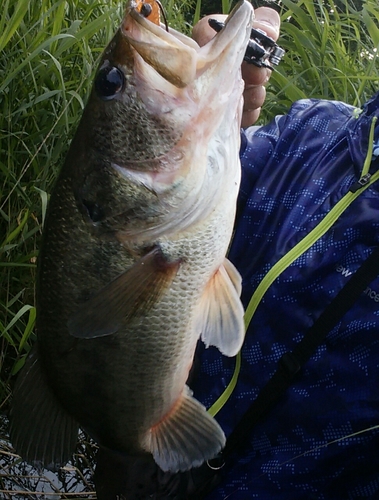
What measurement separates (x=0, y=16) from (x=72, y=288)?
138 centimetres

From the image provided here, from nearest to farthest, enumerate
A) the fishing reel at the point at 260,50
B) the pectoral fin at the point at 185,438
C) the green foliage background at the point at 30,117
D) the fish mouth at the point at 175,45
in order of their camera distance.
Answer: the fish mouth at the point at 175,45, the pectoral fin at the point at 185,438, the fishing reel at the point at 260,50, the green foliage background at the point at 30,117

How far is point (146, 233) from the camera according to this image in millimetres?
1191

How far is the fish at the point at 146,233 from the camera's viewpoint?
1126mm

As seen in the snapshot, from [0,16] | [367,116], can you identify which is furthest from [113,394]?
[0,16]

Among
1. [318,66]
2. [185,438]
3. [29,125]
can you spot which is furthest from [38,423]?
[318,66]

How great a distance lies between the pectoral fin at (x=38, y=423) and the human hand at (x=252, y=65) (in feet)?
3.20

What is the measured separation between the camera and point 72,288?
1.25 metres

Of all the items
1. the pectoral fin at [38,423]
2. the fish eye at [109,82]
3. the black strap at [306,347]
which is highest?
the fish eye at [109,82]

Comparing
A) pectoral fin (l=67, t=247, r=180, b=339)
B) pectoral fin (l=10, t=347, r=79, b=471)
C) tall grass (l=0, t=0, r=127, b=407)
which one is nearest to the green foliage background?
tall grass (l=0, t=0, r=127, b=407)

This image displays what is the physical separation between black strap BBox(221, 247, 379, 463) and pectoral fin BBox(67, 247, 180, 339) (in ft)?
1.31

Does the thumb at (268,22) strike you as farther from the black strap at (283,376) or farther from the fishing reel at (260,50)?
the black strap at (283,376)

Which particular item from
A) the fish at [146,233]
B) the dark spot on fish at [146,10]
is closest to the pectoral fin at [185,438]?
the fish at [146,233]

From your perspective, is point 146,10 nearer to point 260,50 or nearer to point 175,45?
point 175,45

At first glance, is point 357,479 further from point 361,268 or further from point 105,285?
point 105,285
